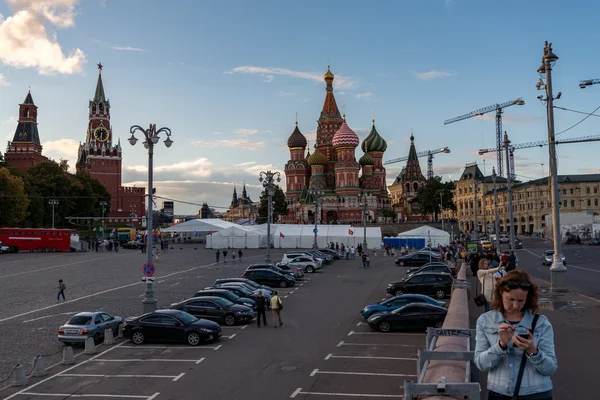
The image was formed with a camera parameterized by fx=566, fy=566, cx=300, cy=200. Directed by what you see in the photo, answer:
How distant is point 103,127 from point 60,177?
4682cm

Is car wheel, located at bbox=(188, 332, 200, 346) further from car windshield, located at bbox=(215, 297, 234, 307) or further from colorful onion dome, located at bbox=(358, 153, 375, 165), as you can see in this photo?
colorful onion dome, located at bbox=(358, 153, 375, 165)

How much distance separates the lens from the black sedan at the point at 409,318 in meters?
20.0

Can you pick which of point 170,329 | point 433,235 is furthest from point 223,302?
point 433,235

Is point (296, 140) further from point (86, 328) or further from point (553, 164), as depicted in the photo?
point (86, 328)

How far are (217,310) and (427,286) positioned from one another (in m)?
11.7

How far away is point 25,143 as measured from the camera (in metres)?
129

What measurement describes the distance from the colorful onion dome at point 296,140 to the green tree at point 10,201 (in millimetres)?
59039

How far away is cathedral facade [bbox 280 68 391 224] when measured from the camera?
113 meters

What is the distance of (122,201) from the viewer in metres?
145

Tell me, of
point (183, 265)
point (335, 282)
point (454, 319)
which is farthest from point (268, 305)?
point (183, 265)

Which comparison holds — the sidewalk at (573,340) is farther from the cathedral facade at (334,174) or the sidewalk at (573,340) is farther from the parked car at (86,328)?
the cathedral facade at (334,174)

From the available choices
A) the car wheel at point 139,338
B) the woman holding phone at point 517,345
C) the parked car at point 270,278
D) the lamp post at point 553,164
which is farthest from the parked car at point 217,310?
the woman holding phone at point 517,345

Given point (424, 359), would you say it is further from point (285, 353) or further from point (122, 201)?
point (122, 201)

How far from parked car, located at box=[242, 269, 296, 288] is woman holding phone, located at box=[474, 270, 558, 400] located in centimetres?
3003
